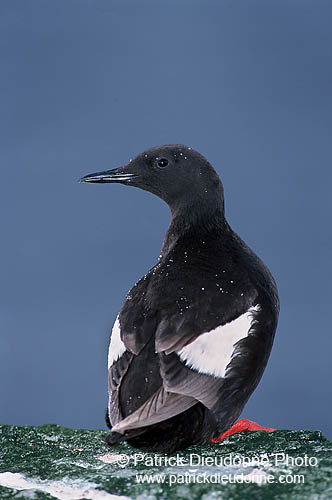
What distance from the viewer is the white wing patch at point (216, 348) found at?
11.3 ft

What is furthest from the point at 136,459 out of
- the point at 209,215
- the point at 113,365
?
the point at 209,215

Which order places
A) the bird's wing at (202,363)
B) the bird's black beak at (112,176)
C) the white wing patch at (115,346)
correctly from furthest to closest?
1. the bird's black beak at (112,176)
2. the white wing patch at (115,346)
3. the bird's wing at (202,363)

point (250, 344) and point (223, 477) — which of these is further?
point (250, 344)

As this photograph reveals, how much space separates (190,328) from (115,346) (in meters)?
0.46

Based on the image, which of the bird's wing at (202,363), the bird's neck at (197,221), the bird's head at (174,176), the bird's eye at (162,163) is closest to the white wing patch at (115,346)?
the bird's wing at (202,363)

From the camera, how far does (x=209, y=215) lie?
4.29 m

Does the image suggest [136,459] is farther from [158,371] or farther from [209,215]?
[209,215]

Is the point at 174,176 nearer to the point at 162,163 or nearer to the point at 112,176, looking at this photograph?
the point at 162,163

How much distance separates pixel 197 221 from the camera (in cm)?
427

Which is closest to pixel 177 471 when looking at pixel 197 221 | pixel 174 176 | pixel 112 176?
pixel 197 221

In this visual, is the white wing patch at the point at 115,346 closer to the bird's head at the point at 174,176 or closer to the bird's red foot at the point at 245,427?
the bird's head at the point at 174,176

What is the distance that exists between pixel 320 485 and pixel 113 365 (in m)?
1.17

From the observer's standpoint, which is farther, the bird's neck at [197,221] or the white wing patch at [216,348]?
the bird's neck at [197,221]

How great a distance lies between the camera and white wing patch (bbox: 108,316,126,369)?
3684mm
